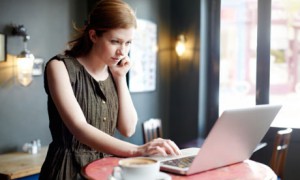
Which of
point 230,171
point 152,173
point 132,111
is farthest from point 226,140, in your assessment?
point 132,111

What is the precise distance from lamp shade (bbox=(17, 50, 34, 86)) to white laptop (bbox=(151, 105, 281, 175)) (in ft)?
7.06

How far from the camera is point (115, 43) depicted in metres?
1.33

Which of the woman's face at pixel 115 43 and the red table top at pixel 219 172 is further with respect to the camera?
the woman's face at pixel 115 43

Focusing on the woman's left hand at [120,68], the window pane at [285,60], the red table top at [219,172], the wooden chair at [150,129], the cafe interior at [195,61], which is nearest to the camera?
the red table top at [219,172]

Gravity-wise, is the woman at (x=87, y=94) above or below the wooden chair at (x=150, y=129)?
above

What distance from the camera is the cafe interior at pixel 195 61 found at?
3.34 meters

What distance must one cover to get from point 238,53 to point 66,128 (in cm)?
334

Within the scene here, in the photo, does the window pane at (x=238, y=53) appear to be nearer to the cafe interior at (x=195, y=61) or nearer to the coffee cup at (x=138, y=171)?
the cafe interior at (x=195, y=61)

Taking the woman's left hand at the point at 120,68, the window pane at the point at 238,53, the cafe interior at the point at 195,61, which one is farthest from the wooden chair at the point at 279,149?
the woman's left hand at the point at 120,68

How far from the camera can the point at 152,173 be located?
3.16 feet

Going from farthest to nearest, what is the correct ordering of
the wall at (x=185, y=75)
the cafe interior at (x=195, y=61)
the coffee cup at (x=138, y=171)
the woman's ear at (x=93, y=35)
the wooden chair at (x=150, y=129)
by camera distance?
the wall at (x=185, y=75) < the wooden chair at (x=150, y=129) < the cafe interior at (x=195, y=61) < the woman's ear at (x=93, y=35) < the coffee cup at (x=138, y=171)

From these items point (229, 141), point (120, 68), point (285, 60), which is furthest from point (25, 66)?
point (285, 60)

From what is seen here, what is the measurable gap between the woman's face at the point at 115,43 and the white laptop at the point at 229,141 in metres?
0.38

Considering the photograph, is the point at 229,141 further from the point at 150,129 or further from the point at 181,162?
the point at 150,129
